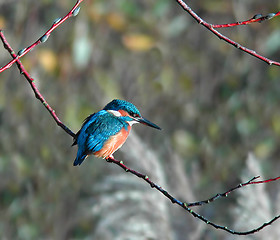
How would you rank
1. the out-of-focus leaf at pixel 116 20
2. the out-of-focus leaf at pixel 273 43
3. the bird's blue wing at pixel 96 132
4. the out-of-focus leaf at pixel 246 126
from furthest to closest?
1. the out-of-focus leaf at pixel 246 126
2. the out-of-focus leaf at pixel 273 43
3. the out-of-focus leaf at pixel 116 20
4. the bird's blue wing at pixel 96 132

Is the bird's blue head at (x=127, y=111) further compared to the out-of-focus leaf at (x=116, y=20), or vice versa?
the out-of-focus leaf at (x=116, y=20)

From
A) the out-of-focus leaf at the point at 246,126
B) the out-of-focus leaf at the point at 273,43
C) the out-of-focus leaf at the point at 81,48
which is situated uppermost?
the out-of-focus leaf at the point at 273,43

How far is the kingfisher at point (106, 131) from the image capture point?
5.48 ft

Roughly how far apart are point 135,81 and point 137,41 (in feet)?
1.01

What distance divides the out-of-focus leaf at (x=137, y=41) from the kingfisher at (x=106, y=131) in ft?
6.75

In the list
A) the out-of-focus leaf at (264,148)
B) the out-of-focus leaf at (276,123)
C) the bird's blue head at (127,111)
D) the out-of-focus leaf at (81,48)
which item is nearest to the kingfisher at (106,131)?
the bird's blue head at (127,111)

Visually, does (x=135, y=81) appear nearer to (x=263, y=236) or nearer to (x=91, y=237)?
(x=91, y=237)

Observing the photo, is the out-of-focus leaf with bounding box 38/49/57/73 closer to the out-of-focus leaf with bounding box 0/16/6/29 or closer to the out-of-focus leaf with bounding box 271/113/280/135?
the out-of-focus leaf with bounding box 0/16/6/29

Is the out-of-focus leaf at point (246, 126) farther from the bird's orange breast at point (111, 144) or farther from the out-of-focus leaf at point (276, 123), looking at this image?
the bird's orange breast at point (111, 144)

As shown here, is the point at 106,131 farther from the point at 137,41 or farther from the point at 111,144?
the point at 137,41

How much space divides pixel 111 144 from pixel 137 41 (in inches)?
84.8

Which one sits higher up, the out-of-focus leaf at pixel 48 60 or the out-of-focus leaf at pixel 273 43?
the out-of-focus leaf at pixel 273 43

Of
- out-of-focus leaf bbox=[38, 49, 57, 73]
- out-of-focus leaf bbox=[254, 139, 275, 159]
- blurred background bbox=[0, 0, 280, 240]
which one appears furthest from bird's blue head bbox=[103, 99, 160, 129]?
out-of-focus leaf bbox=[254, 139, 275, 159]

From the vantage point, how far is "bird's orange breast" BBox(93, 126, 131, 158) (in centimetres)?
168
